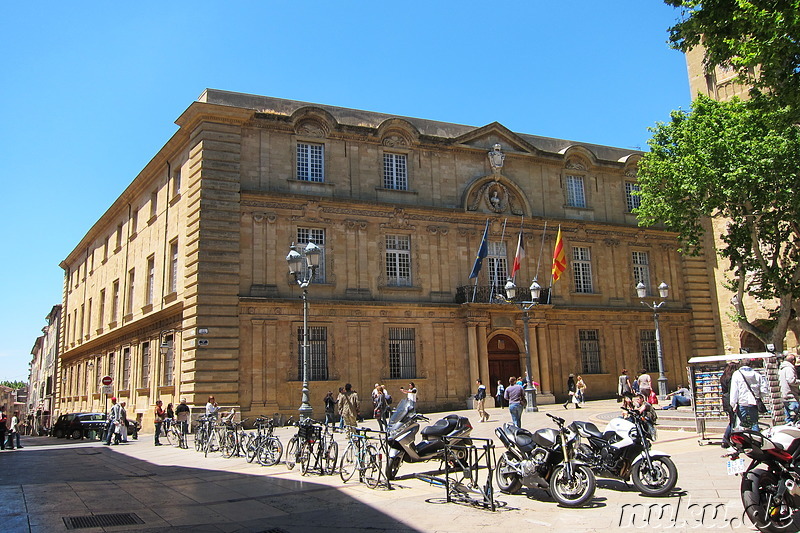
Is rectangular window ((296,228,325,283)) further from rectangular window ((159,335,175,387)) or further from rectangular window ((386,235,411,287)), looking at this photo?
rectangular window ((159,335,175,387))

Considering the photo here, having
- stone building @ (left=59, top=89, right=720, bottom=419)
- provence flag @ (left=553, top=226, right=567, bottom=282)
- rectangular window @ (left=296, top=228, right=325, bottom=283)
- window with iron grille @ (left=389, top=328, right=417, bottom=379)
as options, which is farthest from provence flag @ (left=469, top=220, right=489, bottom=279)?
rectangular window @ (left=296, top=228, right=325, bottom=283)

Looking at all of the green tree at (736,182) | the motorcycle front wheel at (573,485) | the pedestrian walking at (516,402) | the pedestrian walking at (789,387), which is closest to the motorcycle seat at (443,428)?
the motorcycle front wheel at (573,485)

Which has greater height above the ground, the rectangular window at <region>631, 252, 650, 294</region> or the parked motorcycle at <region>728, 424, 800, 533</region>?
the rectangular window at <region>631, 252, 650, 294</region>

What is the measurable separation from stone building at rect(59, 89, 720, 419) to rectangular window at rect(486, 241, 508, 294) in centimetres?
10

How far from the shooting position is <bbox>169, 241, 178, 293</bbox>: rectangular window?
28391 millimetres

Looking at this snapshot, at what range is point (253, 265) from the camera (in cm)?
2611

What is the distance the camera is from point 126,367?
33.4m

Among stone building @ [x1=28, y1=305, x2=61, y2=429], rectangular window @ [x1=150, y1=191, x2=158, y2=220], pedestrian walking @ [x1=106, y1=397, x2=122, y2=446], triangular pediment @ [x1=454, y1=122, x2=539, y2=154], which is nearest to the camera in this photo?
pedestrian walking @ [x1=106, y1=397, x2=122, y2=446]

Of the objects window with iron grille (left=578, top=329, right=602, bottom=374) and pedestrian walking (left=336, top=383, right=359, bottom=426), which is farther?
window with iron grille (left=578, top=329, right=602, bottom=374)

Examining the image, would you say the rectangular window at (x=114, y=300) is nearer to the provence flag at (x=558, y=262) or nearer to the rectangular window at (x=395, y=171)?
the rectangular window at (x=395, y=171)

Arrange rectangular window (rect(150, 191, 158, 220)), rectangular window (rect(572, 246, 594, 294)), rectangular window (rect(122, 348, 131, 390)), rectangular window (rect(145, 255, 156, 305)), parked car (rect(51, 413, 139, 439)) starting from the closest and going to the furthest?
parked car (rect(51, 413, 139, 439)) < rectangular window (rect(145, 255, 156, 305)) < rectangular window (rect(150, 191, 158, 220)) < rectangular window (rect(572, 246, 594, 294)) < rectangular window (rect(122, 348, 131, 390))

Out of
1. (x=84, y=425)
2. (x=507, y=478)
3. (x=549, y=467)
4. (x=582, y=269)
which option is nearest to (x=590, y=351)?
(x=582, y=269)

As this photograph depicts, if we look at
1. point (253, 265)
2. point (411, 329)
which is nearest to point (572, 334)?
point (411, 329)

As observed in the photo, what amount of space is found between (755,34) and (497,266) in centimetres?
1951
